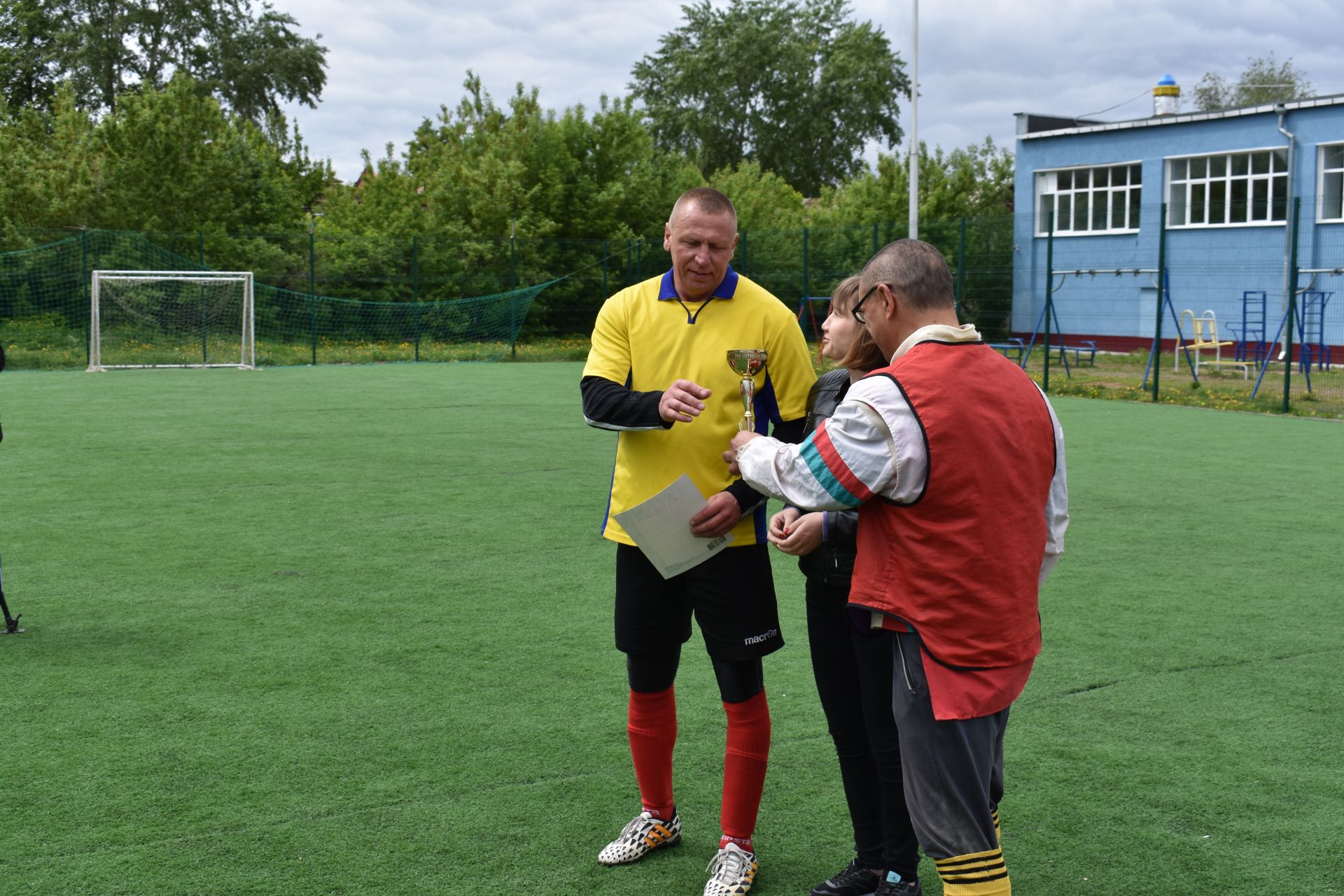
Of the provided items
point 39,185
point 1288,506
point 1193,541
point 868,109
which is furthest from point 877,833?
point 868,109

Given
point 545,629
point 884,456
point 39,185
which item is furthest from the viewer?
point 39,185

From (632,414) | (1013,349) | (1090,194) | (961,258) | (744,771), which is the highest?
(1090,194)

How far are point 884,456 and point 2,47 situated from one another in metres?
46.3

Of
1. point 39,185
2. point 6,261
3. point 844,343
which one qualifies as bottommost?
point 844,343

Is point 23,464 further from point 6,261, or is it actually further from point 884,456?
point 6,261

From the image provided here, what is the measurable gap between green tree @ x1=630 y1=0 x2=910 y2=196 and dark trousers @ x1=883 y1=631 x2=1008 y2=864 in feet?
179

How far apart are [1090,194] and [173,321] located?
20498 millimetres

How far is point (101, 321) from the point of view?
2281 centimetres

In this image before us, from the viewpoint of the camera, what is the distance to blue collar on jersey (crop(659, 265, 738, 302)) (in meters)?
3.26

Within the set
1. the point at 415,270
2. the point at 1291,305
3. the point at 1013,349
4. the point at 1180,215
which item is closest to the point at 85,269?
the point at 415,270

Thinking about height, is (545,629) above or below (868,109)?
below

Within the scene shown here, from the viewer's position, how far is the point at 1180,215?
27.9 m

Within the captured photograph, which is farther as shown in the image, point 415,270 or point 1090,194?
point 1090,194

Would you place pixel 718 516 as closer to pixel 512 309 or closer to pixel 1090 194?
pixel 512 309
